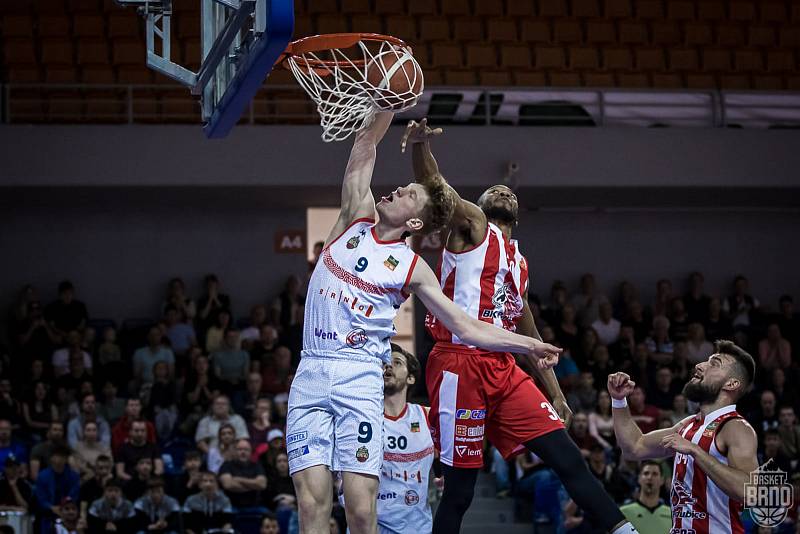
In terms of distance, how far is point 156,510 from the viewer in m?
12.1

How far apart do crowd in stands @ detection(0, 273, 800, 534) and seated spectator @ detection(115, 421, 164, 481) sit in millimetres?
19

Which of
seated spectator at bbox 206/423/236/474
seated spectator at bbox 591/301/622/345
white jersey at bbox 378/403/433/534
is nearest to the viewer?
white jersey at bbox 378/403/433/534

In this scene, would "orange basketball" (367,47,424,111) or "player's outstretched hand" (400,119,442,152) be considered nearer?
"orange basketball" (367,47,424,111)

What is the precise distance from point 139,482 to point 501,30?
9177 millimetres

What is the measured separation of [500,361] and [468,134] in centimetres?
1013

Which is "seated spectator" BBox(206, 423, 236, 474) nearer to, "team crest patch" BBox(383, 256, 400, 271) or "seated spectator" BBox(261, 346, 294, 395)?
"seated spectator" BBox(261, 346, 294, 395)

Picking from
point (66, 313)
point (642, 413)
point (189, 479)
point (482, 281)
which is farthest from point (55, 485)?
point (482, 281)

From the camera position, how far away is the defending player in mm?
6422

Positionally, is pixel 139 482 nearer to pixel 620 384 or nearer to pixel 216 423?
pixel 216 423

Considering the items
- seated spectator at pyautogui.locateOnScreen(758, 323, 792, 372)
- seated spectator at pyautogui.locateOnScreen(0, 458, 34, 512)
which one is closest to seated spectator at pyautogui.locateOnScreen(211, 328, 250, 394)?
seated spectator at pyautogui.locateOnScreen(0, 458, 34, 512)

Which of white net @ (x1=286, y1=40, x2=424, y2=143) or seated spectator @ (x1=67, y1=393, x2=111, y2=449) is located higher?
white net @ (x1=286, y1=40, x2=424, y2=143)

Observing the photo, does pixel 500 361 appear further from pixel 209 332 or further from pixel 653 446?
pixel 209 332

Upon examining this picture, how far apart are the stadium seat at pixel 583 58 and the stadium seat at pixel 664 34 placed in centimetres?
102

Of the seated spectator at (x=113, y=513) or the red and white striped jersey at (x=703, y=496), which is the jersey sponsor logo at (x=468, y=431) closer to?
the red and white striped jersey at (x=703, y=496)
